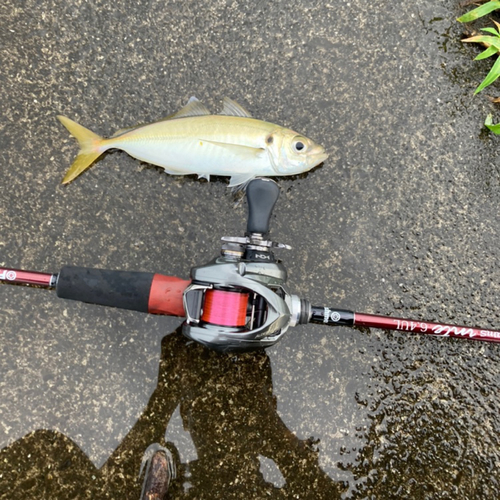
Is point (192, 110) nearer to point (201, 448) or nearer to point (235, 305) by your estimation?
point (235, 305)

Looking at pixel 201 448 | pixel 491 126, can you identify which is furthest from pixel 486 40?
pixel 201 448

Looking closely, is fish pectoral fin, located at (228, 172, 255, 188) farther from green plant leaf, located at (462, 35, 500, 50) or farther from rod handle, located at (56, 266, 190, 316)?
green plant leaf, located at (462, 35, 500, 50)

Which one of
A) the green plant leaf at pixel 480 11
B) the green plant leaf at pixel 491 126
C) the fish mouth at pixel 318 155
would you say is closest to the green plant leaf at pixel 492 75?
the green plant leaf at pixel 491 126

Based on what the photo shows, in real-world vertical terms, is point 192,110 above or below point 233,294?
above

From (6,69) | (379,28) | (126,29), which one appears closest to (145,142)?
(126,29)

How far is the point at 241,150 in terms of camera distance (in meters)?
2.04

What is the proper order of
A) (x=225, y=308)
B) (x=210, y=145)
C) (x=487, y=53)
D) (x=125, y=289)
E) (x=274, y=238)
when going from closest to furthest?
(x=225, y=308)
(x=125, y=289)
(x=210, y=145)
(x=274, y=238)
(x=487, y=53)

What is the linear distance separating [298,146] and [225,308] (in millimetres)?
976

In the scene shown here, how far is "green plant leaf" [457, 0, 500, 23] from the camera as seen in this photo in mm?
2348

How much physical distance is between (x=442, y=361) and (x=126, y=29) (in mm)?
2613

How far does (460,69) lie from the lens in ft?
7.94

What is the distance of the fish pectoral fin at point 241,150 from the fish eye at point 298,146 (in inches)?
6.4

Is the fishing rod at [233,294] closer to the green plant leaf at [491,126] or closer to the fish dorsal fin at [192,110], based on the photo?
the fish dorsal fin at [192,110]

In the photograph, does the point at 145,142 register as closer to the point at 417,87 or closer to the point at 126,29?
the point at 126,29
